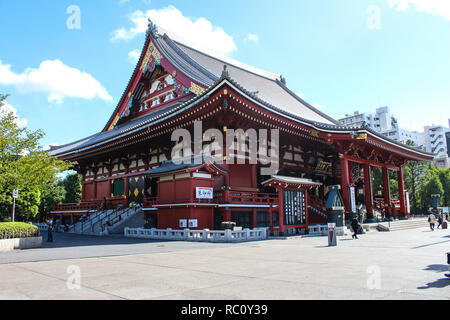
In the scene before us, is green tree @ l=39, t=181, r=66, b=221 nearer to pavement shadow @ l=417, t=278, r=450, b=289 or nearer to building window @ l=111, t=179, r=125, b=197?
building window @ l=111, t=179, r=125, b=197

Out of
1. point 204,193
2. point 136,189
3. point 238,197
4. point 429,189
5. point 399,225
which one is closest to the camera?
point 204,193

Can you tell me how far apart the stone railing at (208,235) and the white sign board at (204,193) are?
6.87ft

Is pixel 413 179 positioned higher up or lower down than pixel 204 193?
higher up

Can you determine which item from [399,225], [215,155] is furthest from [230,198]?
[399,225]

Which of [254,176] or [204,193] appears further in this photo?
[254,176]

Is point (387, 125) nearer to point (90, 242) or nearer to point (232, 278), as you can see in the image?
point (90, 242)

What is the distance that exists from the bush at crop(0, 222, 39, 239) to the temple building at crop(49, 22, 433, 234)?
277 inches

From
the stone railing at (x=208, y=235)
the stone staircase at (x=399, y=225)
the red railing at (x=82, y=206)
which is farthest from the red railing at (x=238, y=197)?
the red railing at (x=82, y=206)

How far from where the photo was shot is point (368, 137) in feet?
77.6

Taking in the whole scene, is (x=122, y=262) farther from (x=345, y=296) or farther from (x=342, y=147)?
(x=342, y=147)

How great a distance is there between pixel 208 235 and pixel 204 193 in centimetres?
293

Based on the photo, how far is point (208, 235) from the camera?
1639cm

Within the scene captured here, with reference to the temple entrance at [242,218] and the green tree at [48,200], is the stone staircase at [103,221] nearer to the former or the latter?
the temple entrance at [242,218]

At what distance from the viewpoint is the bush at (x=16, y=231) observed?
13.9m
